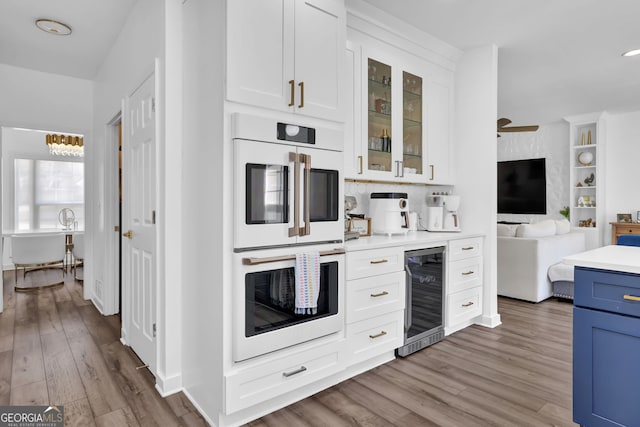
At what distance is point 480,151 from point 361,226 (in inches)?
58.9

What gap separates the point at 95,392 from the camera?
217cm

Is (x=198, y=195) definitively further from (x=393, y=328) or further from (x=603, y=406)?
(x=603, y=406)

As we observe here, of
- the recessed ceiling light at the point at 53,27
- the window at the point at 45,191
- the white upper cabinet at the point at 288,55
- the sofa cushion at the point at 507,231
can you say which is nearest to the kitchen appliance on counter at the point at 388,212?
the white upper cabinet at the point at 288,55

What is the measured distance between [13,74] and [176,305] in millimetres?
3345

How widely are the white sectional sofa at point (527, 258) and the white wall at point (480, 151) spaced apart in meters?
1.00

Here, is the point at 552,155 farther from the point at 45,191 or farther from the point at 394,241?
the point at 45,191

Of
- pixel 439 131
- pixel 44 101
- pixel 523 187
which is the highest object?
pixel 44 101

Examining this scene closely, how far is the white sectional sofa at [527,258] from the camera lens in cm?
410

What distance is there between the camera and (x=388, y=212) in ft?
9.53

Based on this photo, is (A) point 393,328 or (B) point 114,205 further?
(B) point 114,205

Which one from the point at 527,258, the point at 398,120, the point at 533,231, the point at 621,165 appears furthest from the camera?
the point at 621,165

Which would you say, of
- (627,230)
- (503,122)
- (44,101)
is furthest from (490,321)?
(44,101)

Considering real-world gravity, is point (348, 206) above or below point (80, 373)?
above

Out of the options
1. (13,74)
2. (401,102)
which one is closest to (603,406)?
(401,102)
